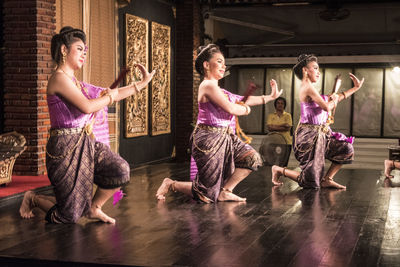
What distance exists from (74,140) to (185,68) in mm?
5737

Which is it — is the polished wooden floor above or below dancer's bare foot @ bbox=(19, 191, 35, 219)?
below

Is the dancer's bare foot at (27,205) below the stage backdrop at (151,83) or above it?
below

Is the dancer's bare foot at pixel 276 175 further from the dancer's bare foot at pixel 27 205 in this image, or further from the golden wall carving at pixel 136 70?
the dancer's bare foot at pixel 27 205

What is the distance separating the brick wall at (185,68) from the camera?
9539 millimetres

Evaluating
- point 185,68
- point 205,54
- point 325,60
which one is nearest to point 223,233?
point 205,54

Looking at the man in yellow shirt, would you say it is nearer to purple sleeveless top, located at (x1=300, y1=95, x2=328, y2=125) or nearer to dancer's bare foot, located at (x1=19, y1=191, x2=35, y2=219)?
purple sleeveless top, located at (x1=300, y1=95, x2=328, y2=125)

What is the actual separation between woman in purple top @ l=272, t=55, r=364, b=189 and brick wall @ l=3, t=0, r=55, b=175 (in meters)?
2.74

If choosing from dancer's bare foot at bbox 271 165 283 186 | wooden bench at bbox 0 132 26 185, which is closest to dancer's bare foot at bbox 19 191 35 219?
wooden bench at bbox 0 132 26 185

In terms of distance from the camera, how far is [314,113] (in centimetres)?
591

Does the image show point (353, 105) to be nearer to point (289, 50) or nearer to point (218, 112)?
point (289, 50)

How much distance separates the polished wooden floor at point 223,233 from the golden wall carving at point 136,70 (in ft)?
8.29

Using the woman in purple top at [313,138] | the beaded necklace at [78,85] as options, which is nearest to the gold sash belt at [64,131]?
the beaded necklace at [78,85]

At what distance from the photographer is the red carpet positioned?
538 cm

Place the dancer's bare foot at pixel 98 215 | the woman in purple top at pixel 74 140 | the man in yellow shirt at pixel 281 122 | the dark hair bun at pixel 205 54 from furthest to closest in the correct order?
1. the man in yellow shirt at pixel 281 122
2. the dark hair bun at pixel 205 54
3. the dancer's bare foot at pixel 98 215
4. the woman in purple top at pixel 74 140
